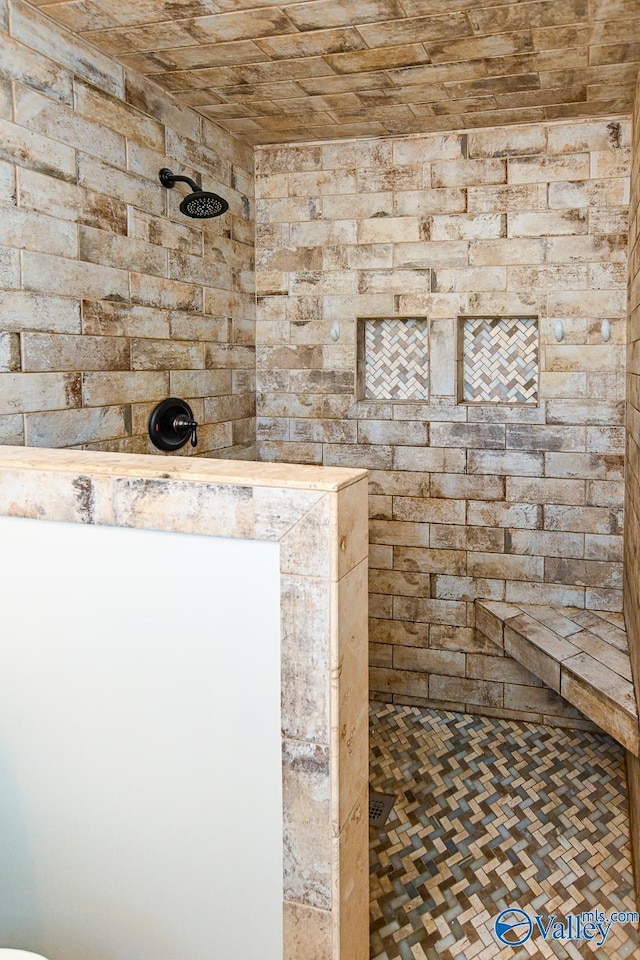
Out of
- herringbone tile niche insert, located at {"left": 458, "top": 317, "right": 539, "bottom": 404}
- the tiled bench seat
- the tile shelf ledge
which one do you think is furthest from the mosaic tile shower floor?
herringbone tile niche insert, located at {"left": 458, "top": 317, "right": 539, "bottom": 404}

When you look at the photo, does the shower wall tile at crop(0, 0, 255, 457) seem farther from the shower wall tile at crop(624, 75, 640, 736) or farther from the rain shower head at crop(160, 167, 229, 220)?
the shower wall tile at crop(624, 75, 640, 736)

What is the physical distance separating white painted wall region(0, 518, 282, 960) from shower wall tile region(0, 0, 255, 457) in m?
0.96

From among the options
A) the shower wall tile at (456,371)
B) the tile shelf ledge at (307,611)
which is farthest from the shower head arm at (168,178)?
the tile shelf ledge at (307,611)

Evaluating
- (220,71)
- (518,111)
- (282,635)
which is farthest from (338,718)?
(518,111)

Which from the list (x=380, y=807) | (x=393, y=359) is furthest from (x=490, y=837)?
(x=393, y=359)

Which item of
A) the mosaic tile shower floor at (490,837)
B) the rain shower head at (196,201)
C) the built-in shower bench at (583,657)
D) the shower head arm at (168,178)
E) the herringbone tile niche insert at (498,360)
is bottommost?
the mosaic tile shower floor at (490,837)

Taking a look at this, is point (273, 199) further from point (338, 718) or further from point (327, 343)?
point (338, 718)

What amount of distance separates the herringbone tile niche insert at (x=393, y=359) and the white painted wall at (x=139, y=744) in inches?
95.5

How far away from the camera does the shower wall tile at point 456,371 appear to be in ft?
11.4

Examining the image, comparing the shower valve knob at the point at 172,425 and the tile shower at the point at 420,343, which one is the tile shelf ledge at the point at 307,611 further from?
the shower valve knob at the point at 172,425

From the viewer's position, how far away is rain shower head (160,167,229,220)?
287 centimetres

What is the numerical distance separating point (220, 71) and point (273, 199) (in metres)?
0.99

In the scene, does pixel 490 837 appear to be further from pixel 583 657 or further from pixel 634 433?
pixel 634 433

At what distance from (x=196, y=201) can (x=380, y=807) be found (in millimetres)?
2574
